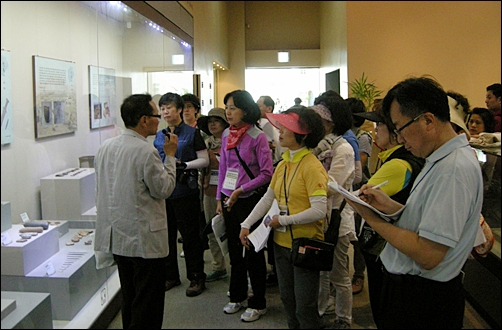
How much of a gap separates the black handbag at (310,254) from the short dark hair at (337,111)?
2.01 ft

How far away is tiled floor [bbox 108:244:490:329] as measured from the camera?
2279mm

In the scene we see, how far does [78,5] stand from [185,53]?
0.80 meters

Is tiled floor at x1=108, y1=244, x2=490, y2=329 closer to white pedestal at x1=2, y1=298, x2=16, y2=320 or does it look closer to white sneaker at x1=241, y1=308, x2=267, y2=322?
white sneaker at x1=241, y1=308, x2=267, y2=322

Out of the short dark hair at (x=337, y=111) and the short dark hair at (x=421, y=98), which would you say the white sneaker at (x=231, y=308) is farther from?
the short dark hair at (x=421, y=98)

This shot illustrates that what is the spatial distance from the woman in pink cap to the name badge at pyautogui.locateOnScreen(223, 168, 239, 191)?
0.44 metres

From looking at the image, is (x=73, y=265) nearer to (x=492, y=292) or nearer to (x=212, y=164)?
(x=212, y=164)

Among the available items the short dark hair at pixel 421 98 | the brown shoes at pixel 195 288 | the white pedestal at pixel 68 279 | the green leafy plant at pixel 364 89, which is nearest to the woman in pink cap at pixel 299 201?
the short dark hair at pixel 421 98

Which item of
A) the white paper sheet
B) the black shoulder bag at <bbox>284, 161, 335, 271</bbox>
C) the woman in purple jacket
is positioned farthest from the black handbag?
the woman in purple jacket

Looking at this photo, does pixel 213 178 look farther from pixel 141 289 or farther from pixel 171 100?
pixel 141 289

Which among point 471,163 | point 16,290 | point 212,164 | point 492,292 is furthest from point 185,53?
point 492,292

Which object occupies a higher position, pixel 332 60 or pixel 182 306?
pixel 332 60

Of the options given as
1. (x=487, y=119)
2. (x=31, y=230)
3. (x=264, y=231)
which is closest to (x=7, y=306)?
(x=31, y=230)

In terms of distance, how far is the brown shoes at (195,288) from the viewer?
2549mm

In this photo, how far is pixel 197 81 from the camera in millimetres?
3447
